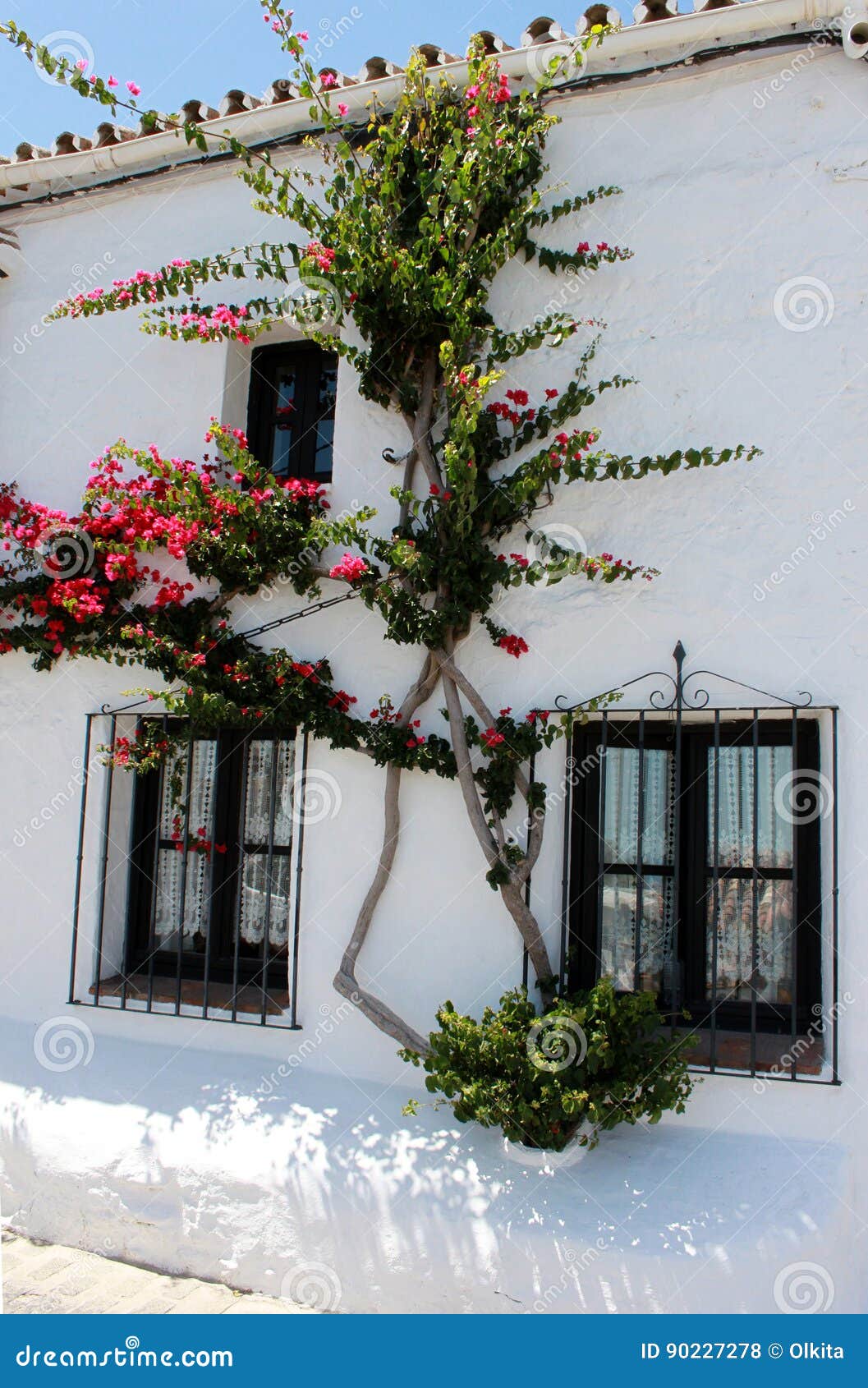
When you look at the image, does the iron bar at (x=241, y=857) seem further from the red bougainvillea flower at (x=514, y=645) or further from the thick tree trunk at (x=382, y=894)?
the red bougainvillea flower at (x=514, y=645)

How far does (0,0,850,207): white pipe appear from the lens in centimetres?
382

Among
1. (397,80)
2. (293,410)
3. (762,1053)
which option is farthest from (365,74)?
(762,1053)

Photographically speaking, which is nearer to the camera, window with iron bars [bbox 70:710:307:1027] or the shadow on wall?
the shadow on wall

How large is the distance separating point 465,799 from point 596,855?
58 cm

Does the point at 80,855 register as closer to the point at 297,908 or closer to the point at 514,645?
the point at 297,908

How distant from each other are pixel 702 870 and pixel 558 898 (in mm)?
549

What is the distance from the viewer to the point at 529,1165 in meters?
3.46

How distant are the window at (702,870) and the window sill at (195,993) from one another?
1.26 m

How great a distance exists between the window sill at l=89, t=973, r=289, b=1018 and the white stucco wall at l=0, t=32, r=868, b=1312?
0.12 meters

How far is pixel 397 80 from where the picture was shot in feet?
14.1

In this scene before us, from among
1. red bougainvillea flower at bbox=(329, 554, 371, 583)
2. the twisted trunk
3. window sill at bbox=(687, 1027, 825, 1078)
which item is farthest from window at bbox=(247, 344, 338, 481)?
window sill at bbox=(687, 1027, 825, 1078)

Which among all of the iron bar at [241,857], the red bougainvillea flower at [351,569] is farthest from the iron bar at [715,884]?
the iron bar at [241,857]

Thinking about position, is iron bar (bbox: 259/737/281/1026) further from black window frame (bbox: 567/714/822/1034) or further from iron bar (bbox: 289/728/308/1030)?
black window frame (bbox: 567/714/822/1034)

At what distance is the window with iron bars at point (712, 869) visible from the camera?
3615mm
